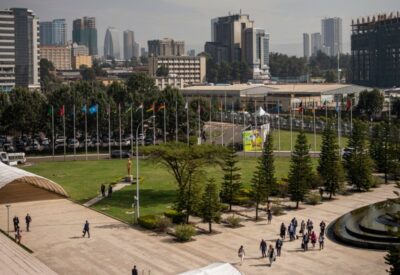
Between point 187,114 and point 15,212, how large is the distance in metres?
39.2

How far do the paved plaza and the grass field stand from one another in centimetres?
357

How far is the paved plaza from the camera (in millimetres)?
31531

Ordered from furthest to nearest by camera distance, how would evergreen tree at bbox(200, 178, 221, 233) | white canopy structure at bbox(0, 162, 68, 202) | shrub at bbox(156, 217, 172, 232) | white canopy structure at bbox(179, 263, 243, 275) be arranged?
white canopy structure at bbox(0, 162, 68, 202) < shrub at bbox(156, 217, 172, 232) < evergreen tree at bbox(200, 178, 221, 233) < white canopy structure at bbox(179, 263, 243, 275)

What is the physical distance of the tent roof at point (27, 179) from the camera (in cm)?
4494

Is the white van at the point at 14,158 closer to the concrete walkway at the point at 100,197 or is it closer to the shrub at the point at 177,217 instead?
the concrete walkway at the point at 100,197

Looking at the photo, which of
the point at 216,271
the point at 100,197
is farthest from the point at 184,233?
the point at 100,197

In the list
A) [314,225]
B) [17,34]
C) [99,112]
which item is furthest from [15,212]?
[17,34]

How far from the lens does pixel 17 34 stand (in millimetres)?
190250

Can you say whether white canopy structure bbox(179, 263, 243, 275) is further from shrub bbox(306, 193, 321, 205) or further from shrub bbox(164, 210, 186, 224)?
shrub bbox(306, 193, 321, 205)

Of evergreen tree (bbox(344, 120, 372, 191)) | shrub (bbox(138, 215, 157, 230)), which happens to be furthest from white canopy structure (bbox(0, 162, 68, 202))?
evergreen tree (bbox(344, 120, 372, 191))

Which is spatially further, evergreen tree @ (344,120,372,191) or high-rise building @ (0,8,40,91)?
high-rise building @ (0,8,40,91)

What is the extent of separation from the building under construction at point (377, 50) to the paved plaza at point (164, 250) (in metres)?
145

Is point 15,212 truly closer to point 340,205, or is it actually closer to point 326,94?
point 340,205

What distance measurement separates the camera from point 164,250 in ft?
115
